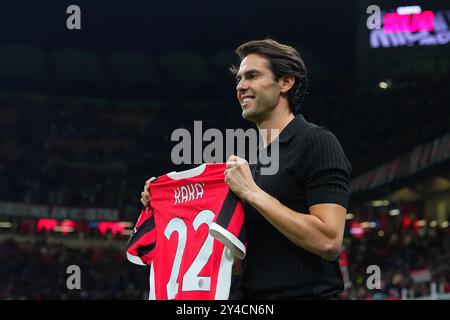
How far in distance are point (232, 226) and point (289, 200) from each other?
0.21 meters

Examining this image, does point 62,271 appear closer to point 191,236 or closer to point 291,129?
point 191,236

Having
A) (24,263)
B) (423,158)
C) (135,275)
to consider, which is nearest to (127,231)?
(135,275)

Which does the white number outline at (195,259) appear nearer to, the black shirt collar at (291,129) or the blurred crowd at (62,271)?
the black shirt collar at (291,129)

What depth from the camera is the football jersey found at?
2422 mm

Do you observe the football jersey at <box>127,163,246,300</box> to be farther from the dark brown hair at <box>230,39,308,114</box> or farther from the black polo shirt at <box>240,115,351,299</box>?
the dark brown hair at <box>230,39,308,114</box>

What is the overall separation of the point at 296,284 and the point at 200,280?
19.3 inches

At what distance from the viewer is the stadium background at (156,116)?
17.7m

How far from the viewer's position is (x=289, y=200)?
89.1 inches

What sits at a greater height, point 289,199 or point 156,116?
point 156,116

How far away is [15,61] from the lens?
1970 cm

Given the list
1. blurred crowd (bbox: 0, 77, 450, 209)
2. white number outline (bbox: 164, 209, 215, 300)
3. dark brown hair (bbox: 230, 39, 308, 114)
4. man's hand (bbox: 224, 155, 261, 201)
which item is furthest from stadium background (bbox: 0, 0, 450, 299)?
man's hand (bbox: 224, 155, 261, 201)

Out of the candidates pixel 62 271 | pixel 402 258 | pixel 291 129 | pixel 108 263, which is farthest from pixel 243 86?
pixel 62 271
